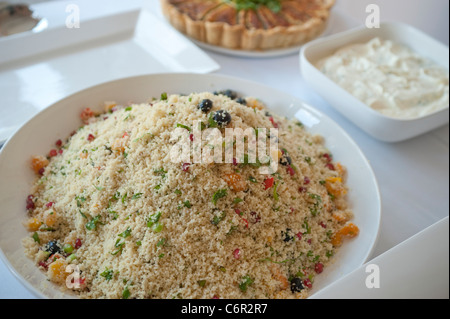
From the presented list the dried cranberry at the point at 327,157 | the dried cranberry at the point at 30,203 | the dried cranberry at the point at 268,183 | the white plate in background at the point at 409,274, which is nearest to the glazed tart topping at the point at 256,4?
the dried cranberry at the point at 327,157

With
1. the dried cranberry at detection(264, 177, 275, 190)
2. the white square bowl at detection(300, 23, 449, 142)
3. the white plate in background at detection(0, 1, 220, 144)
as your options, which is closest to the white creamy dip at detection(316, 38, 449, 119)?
the white square bowl at detection(300, 23, 449, 142)

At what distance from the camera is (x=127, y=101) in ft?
5.46

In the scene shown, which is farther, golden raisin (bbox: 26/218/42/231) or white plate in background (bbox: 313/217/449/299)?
golden raisin (bbox: 26/218/42/231)

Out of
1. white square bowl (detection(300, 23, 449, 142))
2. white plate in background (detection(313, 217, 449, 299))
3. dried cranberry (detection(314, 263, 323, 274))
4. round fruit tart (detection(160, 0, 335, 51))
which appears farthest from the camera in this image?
round fruit tart (detection(160, 0, 335, 51))

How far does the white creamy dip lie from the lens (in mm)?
1737

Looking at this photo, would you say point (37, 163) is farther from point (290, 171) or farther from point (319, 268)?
point (319, 268)

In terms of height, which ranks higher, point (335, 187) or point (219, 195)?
point (219, 195)

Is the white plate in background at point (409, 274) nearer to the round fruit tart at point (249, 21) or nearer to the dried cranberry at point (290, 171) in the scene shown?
the dried cranberry at point (290, 171)

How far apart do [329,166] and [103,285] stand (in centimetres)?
87

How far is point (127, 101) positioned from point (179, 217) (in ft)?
2.42

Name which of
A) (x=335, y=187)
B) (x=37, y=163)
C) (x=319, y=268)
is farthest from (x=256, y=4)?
(x=319, y=268)

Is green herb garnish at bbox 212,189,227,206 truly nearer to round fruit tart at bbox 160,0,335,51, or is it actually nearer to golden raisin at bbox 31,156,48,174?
golden raisin at bbox 31,156,48,174

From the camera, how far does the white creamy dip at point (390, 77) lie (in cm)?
174

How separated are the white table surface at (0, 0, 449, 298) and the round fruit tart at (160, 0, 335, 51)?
22cm
